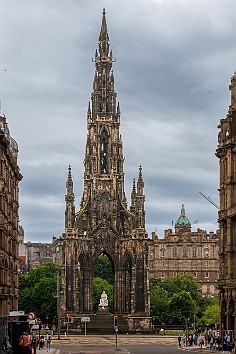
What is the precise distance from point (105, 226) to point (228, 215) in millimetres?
55641

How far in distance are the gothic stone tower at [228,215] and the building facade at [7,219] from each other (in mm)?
20431

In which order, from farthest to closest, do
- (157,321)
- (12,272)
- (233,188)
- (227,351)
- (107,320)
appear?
(157,321), (107,320), (12,272), (233,188), (227,351)

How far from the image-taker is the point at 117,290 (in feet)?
433

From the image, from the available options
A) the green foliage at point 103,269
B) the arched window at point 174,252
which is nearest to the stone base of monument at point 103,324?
the green foliage at point 103,269

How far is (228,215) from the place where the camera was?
79.1 metres

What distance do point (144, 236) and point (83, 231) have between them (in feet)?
33.3

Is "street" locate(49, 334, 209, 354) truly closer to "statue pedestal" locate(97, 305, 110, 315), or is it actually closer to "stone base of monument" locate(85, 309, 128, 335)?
"stone base of monument" locate(85, 309, 128, 335)

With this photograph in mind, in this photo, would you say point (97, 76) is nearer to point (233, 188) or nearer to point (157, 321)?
point (157, 321)

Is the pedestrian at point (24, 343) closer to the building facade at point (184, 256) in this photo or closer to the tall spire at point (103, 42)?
the tall spire at point (103, 42)

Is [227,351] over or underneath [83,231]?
Answer: underneath

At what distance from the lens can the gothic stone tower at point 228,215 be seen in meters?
78.1

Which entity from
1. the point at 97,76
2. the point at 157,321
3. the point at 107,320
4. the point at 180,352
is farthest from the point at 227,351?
the point at 97,76

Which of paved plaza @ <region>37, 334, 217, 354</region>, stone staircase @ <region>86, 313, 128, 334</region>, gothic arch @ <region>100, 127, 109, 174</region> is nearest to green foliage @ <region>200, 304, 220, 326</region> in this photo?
stone staircase @ <region>86, 313, 128, 334</region>

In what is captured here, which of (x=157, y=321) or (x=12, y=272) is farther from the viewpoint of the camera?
(x=157, y=321)
